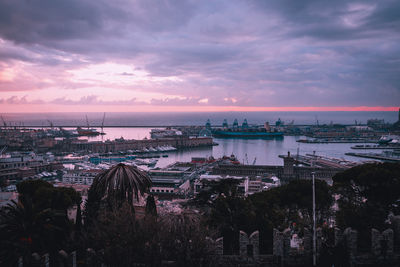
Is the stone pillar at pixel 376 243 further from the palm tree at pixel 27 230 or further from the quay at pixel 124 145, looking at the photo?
the quay at pixel 124 145

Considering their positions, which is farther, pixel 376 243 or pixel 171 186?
pixel 171 186

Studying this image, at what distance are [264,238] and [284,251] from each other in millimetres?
843

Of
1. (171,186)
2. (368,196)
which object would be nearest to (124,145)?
(171,186)

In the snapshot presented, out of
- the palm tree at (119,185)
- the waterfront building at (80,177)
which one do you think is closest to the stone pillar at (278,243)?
the palm tree at (119,185)

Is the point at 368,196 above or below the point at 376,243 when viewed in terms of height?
above

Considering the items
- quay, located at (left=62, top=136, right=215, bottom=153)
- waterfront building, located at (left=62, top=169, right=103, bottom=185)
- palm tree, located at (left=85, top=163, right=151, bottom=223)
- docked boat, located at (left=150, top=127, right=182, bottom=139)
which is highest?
palm tree, located at (left=85, top=163, right=151, bottom=223)

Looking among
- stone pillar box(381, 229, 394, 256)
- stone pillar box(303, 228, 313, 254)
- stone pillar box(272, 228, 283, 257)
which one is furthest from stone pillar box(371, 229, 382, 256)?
stone pillar box(272, 228, 283, 257)

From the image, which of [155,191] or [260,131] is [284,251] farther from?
[260,131]

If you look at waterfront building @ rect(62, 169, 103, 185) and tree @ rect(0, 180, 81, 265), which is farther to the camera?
waterfront building @ rect(62, 169, 103, 185)

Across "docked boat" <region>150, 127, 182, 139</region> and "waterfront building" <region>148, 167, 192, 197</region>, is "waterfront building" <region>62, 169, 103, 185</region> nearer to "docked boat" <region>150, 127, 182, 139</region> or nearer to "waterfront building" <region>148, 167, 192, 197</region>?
"waterfront building" <region>148, 167, 192, 197</region>

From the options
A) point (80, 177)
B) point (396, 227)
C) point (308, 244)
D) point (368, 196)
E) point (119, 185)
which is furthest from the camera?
point (80, 177)

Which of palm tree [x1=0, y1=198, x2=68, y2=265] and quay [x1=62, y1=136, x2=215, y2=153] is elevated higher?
palm tree [x1=0, y1=198, x2=68, y2=265]

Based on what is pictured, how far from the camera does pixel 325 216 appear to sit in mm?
7543

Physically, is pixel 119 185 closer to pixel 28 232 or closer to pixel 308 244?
pixel 28 232
